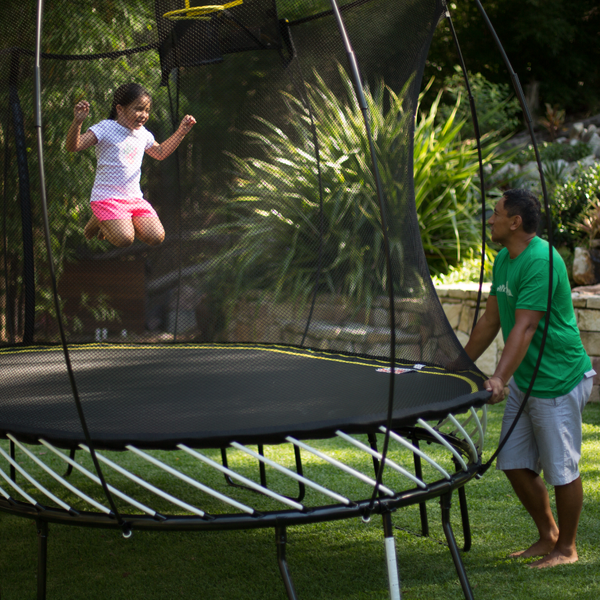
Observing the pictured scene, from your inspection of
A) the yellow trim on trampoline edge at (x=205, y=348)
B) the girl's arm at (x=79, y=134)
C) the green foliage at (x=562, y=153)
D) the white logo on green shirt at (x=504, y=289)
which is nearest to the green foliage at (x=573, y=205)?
the green foliage at (x=562, y=153)

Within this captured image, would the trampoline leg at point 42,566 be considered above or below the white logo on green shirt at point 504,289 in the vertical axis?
below

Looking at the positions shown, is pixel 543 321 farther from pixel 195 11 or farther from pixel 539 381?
pixel 195 11

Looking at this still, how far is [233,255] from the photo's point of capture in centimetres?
283

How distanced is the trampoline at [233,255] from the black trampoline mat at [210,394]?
0.01 meters

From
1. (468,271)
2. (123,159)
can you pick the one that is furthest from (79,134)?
(468,271)

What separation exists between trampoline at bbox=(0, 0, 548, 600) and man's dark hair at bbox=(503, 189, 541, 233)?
1.57 feet

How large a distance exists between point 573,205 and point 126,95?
11.6ft

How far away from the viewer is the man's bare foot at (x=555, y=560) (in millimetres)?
1832

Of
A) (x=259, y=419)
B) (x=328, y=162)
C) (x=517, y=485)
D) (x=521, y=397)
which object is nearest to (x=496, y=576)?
(x=517, y=485)

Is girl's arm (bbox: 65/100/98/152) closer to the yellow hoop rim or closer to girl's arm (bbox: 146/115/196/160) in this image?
girl's arm (bbox: 146/115/196/160)

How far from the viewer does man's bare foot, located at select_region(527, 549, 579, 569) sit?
183 cm

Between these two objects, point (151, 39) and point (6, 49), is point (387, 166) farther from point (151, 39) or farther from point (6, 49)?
point (6, 49)

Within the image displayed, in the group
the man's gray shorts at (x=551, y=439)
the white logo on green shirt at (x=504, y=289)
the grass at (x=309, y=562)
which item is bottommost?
the grass at (x=309, y=562)

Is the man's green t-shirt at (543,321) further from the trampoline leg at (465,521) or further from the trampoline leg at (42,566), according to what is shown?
the trampoline leg at (42,566)
